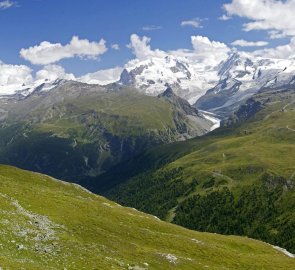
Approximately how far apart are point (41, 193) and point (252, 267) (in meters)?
40.2

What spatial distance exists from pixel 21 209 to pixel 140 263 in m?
20.5

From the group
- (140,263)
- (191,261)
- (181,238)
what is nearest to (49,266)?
(140,263)

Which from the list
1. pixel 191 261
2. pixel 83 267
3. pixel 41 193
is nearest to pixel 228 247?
pixel 191 261

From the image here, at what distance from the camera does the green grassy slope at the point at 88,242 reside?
5522 cm

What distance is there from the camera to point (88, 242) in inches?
2564

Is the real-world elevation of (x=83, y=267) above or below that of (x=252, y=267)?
above

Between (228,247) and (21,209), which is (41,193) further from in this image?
(228,247)

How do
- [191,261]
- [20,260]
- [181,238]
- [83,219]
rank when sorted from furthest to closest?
[181,238]
[83,219]
[191,261]
[20,260]

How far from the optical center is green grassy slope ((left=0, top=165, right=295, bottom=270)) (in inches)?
2174

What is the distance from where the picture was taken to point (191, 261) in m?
68.7

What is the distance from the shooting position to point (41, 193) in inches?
3438

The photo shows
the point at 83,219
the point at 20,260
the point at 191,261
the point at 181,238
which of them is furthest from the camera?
the point at 181,238

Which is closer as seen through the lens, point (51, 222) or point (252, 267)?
point (51, 222)

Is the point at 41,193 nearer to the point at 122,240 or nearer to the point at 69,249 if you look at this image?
the point at 122,240
